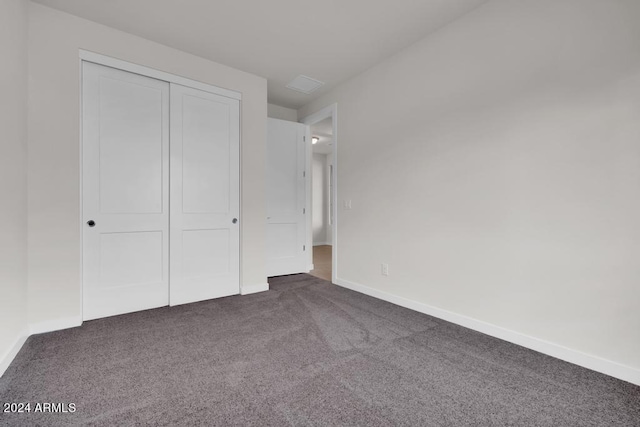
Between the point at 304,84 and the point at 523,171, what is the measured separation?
283 cm

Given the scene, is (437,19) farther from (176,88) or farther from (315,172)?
(315,172)

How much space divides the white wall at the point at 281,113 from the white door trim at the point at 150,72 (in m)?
1.17

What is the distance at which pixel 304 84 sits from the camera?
12.5ft

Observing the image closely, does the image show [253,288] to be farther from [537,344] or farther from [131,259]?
[537,344]

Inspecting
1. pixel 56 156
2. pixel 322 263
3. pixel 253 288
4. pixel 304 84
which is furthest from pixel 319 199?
Answer: pixel 56 156

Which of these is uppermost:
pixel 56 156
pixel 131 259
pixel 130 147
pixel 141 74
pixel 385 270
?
pixel 141 74

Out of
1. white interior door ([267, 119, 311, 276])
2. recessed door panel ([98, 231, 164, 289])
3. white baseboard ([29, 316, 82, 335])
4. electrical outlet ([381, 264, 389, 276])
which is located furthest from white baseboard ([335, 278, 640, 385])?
white baseboard ([29, 316, 82, 335])

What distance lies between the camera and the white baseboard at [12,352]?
1.73 m

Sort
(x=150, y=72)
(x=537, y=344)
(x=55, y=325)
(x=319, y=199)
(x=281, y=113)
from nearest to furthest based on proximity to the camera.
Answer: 1. (x=537, y=344)
2. (x=55, y=325)
3. (x=150, y=72)
4. (x=281, y=113)
5. (x=319, y=199)

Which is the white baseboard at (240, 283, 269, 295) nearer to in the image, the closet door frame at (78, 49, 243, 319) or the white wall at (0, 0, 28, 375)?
A: the closet door frame at (78, 49, 243, 319)

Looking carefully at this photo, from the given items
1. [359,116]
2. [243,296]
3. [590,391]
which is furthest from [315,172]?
[590,391]

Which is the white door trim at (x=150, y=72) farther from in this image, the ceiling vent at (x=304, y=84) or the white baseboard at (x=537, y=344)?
the white baseboard at (x=537, y=344)

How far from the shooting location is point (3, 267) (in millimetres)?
1791

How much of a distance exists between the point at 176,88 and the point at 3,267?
2127 mm
